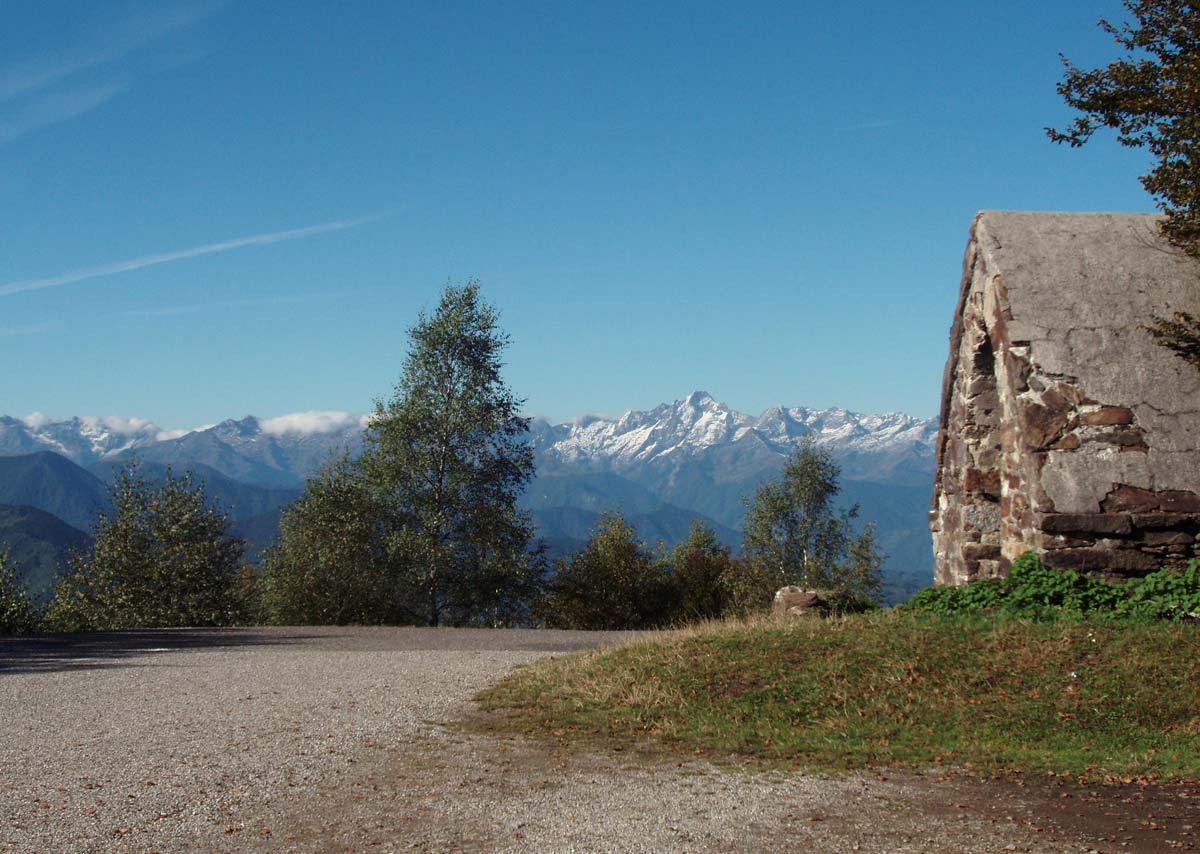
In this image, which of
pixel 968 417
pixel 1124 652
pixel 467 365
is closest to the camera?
pixel 1124 652

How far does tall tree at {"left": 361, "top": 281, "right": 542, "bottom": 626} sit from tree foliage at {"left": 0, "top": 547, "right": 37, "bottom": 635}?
11565 mm

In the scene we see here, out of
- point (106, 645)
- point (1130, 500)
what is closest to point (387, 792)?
point (1130, 500)

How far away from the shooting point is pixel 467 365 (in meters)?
36.2

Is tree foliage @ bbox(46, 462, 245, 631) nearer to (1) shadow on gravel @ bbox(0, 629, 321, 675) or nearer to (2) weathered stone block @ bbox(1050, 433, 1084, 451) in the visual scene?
(1) shadow on gravel @ bbox(0, 629, 321, 675)

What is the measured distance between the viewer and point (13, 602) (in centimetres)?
3338

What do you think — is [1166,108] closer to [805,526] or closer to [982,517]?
[982,517]

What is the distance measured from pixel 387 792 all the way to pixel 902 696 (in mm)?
5857

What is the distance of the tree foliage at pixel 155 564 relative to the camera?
38.2 meters

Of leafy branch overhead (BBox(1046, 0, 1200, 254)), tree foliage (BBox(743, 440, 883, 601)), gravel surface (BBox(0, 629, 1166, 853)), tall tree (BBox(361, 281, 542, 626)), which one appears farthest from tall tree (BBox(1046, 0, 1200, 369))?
tree foliage (BBox(743, 440, 883, 601))

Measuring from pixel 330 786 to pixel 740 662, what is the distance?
5.64 meters

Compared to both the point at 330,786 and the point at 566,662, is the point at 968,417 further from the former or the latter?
the point at 330,786

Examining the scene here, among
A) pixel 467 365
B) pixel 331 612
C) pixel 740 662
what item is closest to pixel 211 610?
pixel 331 612

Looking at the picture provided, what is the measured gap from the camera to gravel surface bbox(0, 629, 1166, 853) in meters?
7.00

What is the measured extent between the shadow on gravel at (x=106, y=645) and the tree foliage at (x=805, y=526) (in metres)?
44.1
